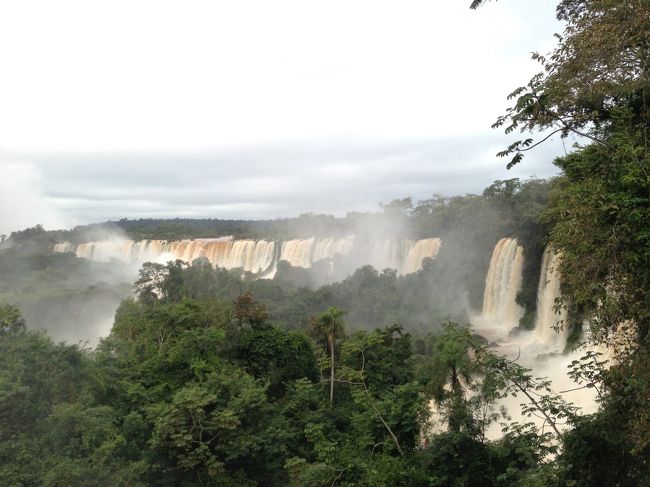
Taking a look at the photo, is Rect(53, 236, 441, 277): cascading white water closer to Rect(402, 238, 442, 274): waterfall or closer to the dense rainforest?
Rect(402, 238, 442, 274): waterfall

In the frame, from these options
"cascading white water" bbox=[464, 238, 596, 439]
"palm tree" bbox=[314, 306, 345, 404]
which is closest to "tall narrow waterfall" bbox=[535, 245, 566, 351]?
"cascading white water" bbox=[464, 238, 596, 439]

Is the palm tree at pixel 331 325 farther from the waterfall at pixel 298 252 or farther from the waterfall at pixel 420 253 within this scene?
the waterfall at pixel 298 252

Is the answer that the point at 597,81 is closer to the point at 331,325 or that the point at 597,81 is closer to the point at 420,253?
the point at 331,325

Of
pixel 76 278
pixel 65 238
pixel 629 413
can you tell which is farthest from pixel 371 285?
pixel 65 238

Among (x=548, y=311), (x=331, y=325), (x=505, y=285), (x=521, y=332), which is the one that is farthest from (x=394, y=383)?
(x=505, y=285)

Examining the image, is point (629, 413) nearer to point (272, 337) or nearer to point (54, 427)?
point (54, 427)

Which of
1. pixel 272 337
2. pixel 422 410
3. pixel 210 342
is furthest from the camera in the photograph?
pixel 272 337

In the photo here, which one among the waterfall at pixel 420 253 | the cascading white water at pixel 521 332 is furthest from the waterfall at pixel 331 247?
the cascading white water at pixel 521 332

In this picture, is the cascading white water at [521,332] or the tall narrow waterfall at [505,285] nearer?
the cascading white water at [521,332]
